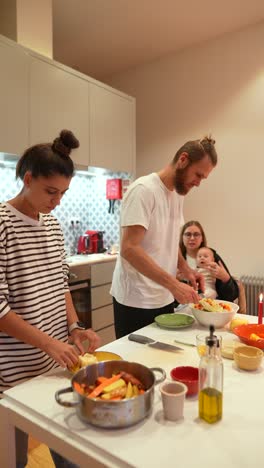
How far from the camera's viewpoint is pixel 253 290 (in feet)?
10.5

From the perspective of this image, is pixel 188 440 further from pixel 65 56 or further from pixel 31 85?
pixel 65 56

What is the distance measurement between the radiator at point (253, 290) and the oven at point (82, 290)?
141cm

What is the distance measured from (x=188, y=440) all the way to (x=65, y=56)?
383 cm

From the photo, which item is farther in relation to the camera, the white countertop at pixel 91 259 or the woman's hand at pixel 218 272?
the white countertop at pixel 91 259

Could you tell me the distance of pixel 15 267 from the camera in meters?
1.14

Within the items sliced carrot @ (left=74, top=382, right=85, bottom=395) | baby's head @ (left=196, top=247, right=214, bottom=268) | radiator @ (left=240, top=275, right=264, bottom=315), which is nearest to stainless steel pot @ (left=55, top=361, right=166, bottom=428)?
sliced carrot @ (left=74, top=382, right=85, bottom=395)

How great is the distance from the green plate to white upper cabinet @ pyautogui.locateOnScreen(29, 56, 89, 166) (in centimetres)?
175

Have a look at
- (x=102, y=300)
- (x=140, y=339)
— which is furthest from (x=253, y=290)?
(x=140, y=339)

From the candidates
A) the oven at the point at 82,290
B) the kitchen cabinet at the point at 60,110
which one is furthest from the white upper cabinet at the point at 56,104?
the oven at the point at 82,290

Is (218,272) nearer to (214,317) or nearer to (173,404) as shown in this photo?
(214,317)

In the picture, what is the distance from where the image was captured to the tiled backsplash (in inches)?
137

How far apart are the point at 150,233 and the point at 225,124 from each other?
214 centimetres

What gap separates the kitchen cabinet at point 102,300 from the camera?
3020 mm

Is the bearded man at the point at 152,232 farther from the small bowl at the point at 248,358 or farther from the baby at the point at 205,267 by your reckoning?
the baby at the point at 205,267
